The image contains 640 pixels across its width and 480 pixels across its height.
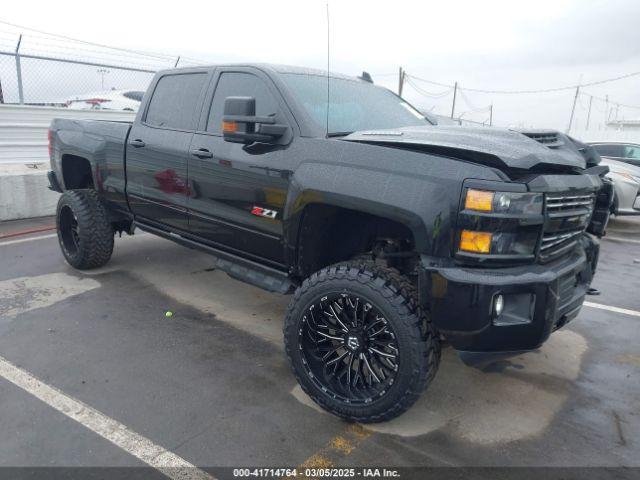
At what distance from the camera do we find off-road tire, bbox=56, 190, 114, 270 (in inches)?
195

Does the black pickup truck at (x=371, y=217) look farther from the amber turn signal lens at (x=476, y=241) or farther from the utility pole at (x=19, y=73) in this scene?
the utility pole at (x=19, y=73)

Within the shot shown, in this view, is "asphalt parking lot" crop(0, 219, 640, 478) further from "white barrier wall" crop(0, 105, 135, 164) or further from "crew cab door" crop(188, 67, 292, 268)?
"white barrier wall" crop(0, 105, 135, 164)

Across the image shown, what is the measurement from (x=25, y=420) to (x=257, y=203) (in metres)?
1.78

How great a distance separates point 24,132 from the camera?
8469 mm

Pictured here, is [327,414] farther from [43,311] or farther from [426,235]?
[43,311]

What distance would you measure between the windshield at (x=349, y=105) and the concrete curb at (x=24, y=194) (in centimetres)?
552

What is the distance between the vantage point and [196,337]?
3.90 m

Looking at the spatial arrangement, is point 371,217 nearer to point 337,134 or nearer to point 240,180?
point 337,134

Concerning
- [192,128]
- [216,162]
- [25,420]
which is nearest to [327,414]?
[25,420]

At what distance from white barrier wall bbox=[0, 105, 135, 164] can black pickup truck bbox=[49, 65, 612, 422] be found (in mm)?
4985

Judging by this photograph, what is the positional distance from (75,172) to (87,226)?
83 cm

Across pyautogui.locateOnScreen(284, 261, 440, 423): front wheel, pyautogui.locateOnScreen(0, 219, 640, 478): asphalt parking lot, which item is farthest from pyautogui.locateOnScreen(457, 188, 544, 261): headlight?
pyautogui.locateOnScreen(0, 219, 640, 478): asphalt parking lot

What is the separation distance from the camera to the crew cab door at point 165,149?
404 cm

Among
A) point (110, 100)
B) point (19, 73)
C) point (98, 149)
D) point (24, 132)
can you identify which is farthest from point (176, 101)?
point (110, 100)
